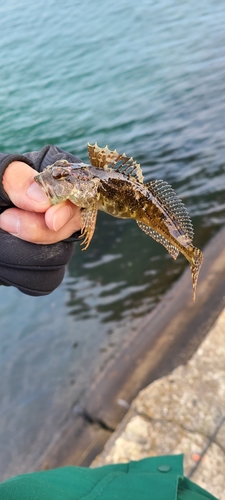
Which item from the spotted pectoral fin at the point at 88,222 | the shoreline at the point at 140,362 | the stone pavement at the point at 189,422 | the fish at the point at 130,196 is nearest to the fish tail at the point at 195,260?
the fish at the point at 130,196

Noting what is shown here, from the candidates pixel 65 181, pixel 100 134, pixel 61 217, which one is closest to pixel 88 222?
pixel 61 217

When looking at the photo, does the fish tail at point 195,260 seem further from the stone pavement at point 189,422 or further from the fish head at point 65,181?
the stone pavement at point 189,422

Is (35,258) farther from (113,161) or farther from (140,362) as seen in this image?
(140,362)

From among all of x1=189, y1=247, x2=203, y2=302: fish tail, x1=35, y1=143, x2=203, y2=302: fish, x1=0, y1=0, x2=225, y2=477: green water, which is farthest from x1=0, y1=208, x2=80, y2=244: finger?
x1=0, y1=0, x2=225, y2=477: green water

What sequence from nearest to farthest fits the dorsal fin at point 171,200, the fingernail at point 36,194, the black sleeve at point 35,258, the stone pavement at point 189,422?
the fingernail at point 36,194
the black sleeve at point 35,258
the dorsal fin at point 171,200
the stone pavement at point 189,422

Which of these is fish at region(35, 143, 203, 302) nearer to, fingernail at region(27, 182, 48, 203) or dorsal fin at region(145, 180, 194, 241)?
dorsal fin at region(145, 180, 194, 241)

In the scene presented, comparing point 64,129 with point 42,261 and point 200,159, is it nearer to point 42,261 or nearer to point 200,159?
point 200,159
